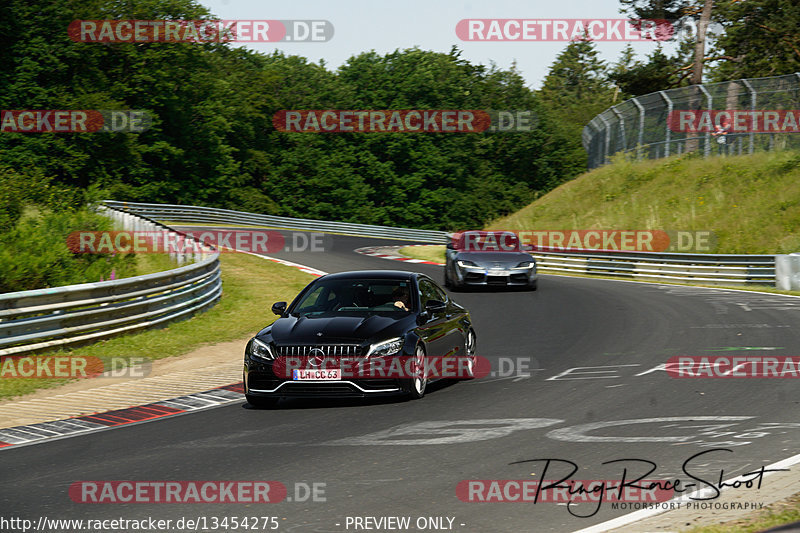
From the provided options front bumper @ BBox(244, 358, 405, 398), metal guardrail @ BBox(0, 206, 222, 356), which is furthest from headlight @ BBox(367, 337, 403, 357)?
metal guardrail @ BBox(0, 206, 222, 356)

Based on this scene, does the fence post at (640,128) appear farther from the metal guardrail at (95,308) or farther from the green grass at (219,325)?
the metal guardrail at (95,308)

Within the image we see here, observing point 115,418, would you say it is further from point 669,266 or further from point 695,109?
point 695,109

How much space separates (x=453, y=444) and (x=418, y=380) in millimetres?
2303

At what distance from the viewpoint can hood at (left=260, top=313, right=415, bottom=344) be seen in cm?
947

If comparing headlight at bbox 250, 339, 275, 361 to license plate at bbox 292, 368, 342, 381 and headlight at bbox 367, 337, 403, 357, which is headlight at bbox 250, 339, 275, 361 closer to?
license plate at bbox 292, 368, 342, 381

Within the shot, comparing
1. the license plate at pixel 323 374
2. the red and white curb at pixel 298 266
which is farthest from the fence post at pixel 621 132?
the license plate at pixel 323 374

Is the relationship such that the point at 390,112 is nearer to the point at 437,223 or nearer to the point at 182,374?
the point at 437,223

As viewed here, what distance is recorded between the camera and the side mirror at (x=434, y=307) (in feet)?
34.3

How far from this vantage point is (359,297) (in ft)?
35.0

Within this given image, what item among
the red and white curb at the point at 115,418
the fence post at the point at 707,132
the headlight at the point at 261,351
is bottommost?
the red and white curb at the point at 115,418

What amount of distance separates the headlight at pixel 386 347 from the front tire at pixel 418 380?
0.29 m

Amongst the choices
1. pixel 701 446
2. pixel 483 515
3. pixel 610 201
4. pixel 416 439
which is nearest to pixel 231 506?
pixel 483 515

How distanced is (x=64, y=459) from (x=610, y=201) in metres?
39.1

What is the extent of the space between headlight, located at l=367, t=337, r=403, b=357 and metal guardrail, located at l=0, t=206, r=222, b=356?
5.37m
